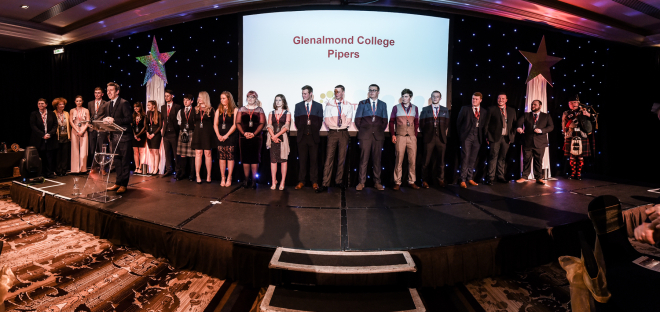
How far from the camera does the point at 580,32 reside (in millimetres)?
5930

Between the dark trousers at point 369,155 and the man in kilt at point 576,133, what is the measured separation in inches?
167

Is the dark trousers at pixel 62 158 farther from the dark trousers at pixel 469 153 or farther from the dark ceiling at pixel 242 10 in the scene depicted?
the dark trousers at pixel 469 153

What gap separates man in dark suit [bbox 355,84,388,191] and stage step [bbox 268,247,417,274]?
7.69 feet

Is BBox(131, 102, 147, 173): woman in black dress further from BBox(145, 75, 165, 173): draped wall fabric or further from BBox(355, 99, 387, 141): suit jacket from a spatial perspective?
BBox(355, 99, 387, 141): suit jacket

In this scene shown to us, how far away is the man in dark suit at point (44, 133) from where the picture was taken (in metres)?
5.60

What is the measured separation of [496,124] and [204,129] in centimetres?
541

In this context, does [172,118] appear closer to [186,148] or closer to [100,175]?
[186,148]

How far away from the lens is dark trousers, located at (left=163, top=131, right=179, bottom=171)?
216 inches

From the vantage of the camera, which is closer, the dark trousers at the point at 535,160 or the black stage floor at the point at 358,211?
the black stage floor at the point at 358,211

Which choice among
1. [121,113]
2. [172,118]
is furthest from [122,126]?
[172,118]

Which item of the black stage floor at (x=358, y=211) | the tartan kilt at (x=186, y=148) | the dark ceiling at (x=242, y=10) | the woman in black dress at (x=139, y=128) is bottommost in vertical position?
the black stage floor at (x=358, y=211)

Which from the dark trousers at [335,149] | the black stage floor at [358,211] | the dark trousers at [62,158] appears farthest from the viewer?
the dark trousers at [62,158]

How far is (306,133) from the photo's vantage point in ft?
15.0

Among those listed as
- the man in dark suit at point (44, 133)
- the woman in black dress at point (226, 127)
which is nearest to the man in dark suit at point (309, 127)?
the woman in black dress at point (226, 127)
